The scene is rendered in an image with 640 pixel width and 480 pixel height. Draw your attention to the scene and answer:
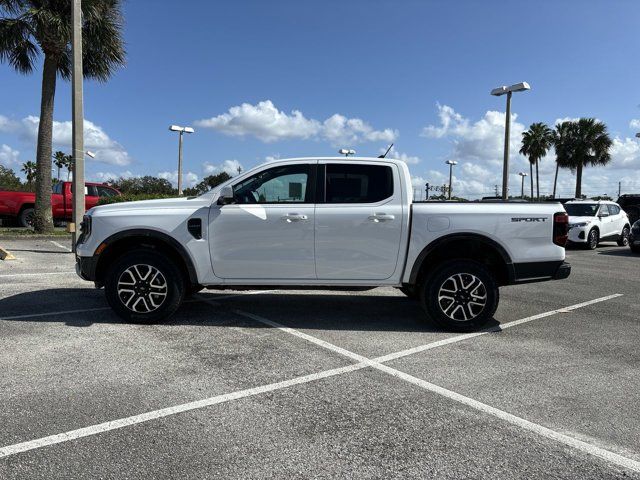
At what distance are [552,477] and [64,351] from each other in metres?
4.02

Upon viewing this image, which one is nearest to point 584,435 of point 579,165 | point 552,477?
point 552,477

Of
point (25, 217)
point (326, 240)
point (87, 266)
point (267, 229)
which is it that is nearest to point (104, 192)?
point (25, 217)

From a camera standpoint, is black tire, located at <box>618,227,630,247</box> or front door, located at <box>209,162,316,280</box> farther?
black tire, located at <box>618,227,630,247</box>

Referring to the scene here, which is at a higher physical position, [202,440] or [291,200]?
[291,200]

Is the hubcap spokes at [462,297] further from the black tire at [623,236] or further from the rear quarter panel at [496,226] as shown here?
the black tire at [623,236]

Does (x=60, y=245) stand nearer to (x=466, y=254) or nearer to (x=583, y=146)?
(x=466, y=254)

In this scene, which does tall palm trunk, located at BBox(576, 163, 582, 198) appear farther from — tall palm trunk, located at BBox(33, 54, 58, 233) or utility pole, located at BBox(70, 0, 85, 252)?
utility pole, located at BBox(70, 0, 85, 252)

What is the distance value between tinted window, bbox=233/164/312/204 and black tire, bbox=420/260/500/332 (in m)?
1.65

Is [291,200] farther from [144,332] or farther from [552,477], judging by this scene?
[552,477]

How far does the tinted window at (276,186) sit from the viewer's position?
5.52m

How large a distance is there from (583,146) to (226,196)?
41.7 m

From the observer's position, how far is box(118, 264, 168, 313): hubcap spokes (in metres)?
5.47

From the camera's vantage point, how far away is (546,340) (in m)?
5.25

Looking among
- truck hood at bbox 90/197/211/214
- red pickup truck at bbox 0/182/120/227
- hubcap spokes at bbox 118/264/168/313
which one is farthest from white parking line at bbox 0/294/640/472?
red pickup truck at bbox 0/182/120/227
